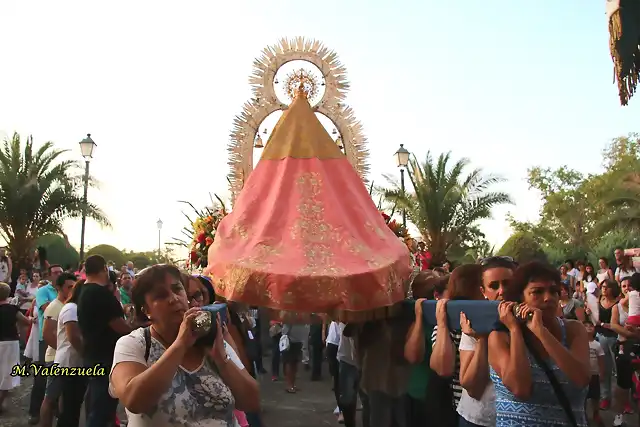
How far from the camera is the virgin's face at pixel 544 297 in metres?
2.95

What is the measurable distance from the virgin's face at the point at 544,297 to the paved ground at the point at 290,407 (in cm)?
530

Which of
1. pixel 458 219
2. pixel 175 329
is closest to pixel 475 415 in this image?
pixel 175 329

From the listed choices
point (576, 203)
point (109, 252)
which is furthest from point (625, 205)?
point (109, 252)

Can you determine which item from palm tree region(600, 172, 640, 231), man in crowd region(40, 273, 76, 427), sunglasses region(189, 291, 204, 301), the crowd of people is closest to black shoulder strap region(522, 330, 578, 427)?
the crowd of people

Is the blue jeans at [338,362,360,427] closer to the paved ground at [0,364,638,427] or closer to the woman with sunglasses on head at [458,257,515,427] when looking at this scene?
the paved ground at [0,364,638,427]

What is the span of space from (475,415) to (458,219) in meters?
17.4

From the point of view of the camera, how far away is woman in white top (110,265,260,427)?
7.80 feet

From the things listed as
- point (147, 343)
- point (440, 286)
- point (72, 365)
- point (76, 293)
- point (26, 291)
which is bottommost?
point (72, 365)

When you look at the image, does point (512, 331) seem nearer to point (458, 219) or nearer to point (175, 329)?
point (175, 329)

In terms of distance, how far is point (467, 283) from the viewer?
12.7 ft

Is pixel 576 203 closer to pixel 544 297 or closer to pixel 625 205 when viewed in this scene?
pixel 625 205

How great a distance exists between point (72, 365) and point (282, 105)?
3320mm

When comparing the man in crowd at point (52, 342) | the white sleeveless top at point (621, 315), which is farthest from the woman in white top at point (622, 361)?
the man in crowd at point (52, 342)

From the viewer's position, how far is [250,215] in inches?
181
